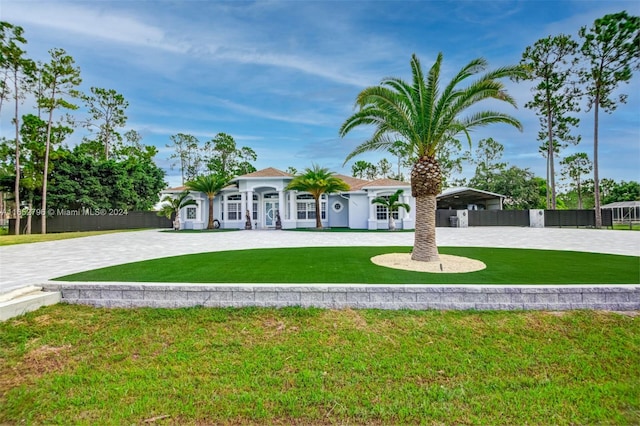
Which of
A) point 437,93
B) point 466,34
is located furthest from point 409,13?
point 437,93

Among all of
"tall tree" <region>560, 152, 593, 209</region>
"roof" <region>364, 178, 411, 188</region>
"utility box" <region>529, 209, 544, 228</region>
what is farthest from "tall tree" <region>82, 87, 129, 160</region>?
"tall tree" <region>560, 152, 593, 209</region>

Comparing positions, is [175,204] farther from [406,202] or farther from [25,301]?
[25,301]

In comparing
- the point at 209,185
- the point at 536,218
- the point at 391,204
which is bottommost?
the point at 536,218

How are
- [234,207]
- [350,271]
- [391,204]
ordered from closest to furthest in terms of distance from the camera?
[350,271]
[391,204]
[234,207]

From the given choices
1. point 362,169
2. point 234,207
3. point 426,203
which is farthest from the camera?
point 362,169

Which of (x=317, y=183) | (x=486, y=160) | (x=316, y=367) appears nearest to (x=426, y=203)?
(x=316, y=367)

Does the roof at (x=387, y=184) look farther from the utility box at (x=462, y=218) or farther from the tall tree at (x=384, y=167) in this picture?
the tall tree at (x=384, y=167)

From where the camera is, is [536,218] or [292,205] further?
[536,218]

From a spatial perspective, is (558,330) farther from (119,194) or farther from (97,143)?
(97,143)

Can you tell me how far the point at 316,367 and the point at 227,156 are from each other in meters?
41.8

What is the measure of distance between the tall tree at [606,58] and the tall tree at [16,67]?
4183cm

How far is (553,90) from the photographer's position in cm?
A: 2655

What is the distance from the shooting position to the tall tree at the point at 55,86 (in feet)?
79.7

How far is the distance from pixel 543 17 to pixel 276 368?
39.6 ft
